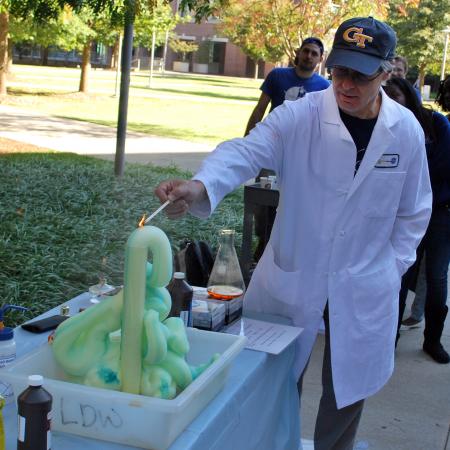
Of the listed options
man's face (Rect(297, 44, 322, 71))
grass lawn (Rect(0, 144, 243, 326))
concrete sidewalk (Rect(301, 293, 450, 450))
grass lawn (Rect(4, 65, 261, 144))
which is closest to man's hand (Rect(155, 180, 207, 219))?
concrete sidewalk (Rect(301, 293, 450, 450))

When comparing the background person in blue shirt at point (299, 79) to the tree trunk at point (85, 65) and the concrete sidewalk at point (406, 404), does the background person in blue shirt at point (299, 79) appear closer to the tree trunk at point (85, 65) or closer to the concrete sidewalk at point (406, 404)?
the concrete sidewalk at point (406, 404)

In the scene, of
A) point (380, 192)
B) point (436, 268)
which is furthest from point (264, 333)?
point (436, 268)

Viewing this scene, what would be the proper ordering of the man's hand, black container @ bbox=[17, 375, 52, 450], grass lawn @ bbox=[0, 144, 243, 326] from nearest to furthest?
black container @ bbox=[17, 375, 52, 450] < the man's hand < grass lawn @ bbox=[0, 144, 243, 326]

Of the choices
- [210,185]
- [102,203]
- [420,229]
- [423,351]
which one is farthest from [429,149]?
[102,203]

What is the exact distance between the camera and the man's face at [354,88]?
2463mm

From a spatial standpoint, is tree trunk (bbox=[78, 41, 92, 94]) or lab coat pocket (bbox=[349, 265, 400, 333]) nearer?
lab coat pocket (bbox=[349, 265, 400, 333])

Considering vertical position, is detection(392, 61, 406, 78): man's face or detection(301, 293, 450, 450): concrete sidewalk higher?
detection(392, 61, 406, 78): man's face

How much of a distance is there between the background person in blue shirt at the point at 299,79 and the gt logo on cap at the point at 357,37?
12.7 feet

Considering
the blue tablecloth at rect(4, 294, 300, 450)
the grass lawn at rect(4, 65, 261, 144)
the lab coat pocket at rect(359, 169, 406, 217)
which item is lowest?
the grass lawn at rect(4, 65, 261, 144)

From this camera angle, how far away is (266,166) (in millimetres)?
2611

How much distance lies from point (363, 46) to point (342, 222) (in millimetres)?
598

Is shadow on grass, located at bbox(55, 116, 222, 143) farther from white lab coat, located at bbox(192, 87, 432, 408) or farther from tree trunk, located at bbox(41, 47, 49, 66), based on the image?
tree trunk, located at bbox(41, 47, 49, 66)

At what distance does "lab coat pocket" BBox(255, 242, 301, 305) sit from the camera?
106 inches

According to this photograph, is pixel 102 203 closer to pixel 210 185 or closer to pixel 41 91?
pixel 210 185
